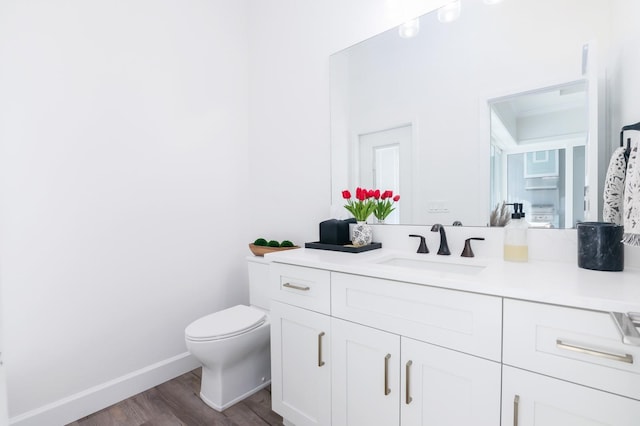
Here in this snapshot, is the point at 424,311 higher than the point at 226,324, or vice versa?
the point at 424,311

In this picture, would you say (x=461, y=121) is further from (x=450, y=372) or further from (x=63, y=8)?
(x=63, y=8)

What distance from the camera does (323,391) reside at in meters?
1.35

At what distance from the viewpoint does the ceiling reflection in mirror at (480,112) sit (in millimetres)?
1227

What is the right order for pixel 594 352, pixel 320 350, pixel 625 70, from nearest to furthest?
pixel 594 352 < pixel 625 70 < pixel 320 350

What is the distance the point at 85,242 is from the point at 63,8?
1.24 meters

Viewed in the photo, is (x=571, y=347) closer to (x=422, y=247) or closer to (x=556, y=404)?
(x=556, y=404)

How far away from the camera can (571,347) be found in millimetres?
801

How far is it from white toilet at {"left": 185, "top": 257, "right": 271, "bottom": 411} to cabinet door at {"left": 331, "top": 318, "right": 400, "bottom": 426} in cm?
63

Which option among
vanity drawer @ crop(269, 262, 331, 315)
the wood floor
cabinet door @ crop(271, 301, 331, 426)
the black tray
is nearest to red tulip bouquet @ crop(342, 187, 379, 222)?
the black tray

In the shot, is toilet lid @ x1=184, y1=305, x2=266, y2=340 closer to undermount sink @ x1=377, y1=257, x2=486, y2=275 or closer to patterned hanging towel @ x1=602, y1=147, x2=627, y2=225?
undermount sink @ x1=377, y1=257, x2=486, y2=275

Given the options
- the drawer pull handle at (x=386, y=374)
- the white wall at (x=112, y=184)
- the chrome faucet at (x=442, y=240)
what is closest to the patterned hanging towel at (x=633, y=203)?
the chrome faucet at (x=442, y=240)

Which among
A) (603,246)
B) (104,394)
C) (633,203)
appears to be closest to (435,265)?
(603,246)

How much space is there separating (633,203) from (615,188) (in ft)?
0.82

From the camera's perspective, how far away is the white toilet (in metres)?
1.62
